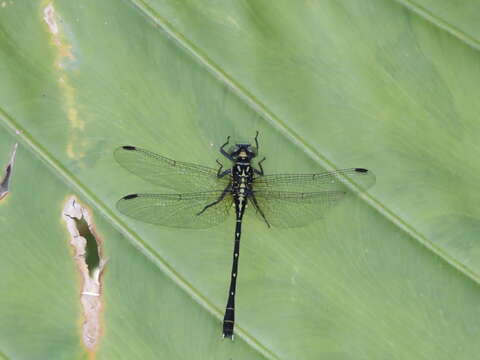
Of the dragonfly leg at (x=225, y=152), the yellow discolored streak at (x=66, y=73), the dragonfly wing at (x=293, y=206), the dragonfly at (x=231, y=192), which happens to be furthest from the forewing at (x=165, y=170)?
the dragonfly wing at (x=293, y=206)

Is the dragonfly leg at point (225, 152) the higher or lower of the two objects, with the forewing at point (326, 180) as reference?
higher

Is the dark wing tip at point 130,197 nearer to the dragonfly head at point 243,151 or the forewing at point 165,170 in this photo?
the forewing at point 165,170

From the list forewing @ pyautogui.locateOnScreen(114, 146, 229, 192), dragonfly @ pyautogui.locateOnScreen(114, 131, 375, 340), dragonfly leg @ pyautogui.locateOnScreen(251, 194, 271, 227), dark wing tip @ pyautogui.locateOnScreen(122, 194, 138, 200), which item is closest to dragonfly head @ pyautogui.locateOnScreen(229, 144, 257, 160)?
dragonfly @ pyautogui.locateOnScreen(114, 131, 375, 340)

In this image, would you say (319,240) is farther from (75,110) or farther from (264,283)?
(75,110)

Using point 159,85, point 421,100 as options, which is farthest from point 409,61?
point 159,85

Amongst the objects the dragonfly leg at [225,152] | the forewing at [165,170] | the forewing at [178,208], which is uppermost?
the dragonfly leg at [225,152]

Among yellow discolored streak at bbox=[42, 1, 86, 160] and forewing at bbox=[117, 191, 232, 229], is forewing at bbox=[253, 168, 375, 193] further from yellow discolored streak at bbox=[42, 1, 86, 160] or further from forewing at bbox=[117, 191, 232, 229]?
yellow discolored streak at bbox=[42, 1, 86, 160]
